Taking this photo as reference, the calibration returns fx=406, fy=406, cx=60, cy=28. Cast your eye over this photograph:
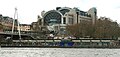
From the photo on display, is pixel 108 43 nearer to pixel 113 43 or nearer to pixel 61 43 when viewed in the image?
pixel 113 43

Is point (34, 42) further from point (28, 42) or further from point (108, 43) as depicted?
point (108, 43)

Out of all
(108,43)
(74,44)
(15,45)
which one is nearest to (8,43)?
(15,45)

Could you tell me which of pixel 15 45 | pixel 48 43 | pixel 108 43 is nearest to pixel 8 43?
pixel 15 45

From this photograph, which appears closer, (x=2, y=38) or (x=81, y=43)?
(x=81, y=43)

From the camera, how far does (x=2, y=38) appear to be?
645ft

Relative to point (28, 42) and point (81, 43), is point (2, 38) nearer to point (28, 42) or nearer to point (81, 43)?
point (28, 42)

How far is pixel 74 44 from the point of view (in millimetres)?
178750

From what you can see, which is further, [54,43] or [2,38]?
[2,38]

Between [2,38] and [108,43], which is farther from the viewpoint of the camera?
[2,38]

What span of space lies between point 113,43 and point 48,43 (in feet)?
97.5

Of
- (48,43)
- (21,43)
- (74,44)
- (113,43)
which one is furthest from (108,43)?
(21,43)

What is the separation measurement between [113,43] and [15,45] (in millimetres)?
42774

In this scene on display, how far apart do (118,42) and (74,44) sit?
63.8ft

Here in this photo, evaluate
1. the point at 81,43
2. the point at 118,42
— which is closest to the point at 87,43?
the point at 81,43
